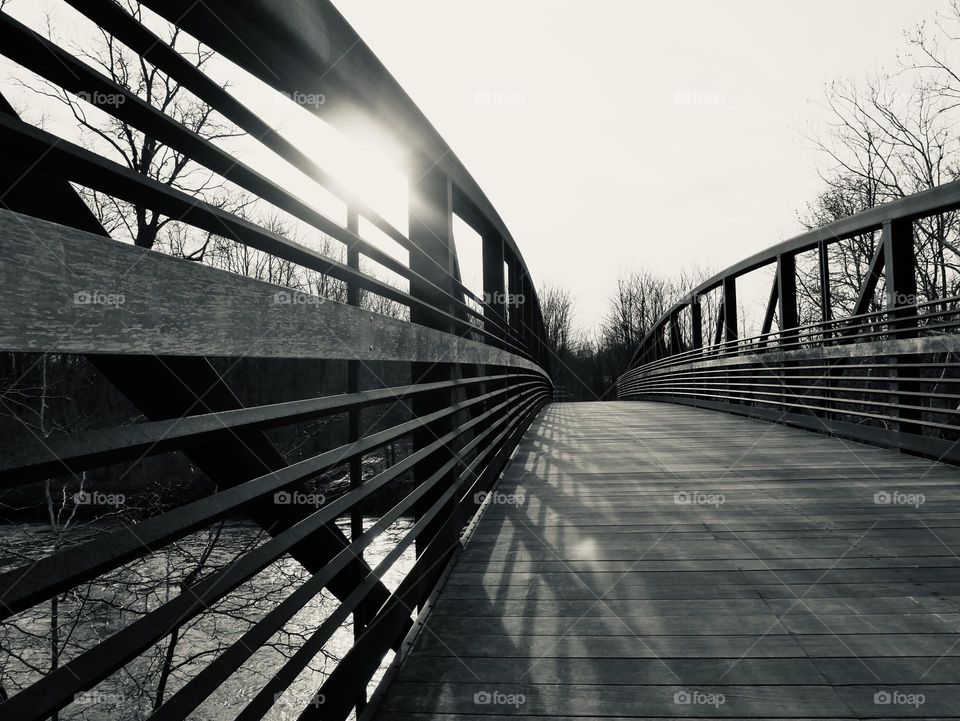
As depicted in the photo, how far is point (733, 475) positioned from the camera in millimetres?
5422

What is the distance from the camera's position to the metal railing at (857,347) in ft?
18.7

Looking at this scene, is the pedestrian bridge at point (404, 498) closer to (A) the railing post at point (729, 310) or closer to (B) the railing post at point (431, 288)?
(B) the railing post at point (431, 288)

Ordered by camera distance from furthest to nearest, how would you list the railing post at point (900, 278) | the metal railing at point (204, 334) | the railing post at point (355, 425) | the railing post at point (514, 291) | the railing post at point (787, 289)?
the railing post at point (787, 289)
the railing post at point (514, 291)
the railing post at point (900, 278)
the railing post at point (355, 425)
the metal railing at point (204, 334)

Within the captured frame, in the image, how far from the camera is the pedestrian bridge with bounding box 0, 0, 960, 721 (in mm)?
948

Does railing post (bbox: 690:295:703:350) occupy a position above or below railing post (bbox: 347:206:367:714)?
above

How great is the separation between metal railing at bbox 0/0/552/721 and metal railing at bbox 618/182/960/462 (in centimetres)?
449

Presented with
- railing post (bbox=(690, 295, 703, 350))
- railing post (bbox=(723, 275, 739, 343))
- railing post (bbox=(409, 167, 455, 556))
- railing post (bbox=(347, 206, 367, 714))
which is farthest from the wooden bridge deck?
railing post (bbox=(690, 295, 703, 350))

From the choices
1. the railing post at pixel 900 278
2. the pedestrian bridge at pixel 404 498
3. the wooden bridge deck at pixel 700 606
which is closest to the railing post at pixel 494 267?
the pedestrian bridge at pixel 404 498

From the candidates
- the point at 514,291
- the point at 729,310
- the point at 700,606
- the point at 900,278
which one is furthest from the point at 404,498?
the point at 729,310

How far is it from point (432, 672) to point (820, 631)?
1521mm

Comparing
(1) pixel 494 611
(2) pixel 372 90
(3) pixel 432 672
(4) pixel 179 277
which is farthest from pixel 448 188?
(4) pixel 179 277

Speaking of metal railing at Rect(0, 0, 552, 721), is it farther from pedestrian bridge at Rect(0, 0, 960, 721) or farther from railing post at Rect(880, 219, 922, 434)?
railing post at Rect(880, 219, 922, 434)

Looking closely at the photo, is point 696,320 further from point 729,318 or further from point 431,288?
point 431,288

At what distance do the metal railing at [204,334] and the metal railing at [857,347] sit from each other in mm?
4493
